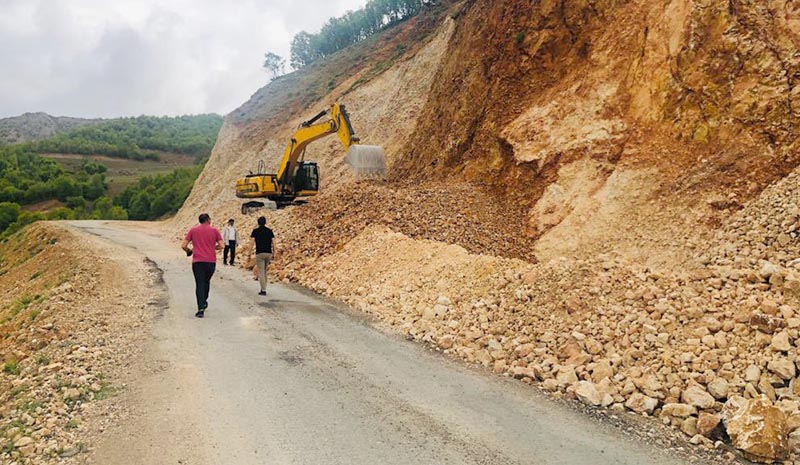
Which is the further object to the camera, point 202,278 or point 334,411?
point 202,278

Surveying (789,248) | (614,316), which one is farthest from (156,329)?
(789,248)

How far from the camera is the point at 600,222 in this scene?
12336 millimetres

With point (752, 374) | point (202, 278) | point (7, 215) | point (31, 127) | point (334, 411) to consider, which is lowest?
point (7, 215)

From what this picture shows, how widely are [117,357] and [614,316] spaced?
648 cm

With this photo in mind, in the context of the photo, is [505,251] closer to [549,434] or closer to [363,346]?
[363,346]

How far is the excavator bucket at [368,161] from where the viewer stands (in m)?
20.9

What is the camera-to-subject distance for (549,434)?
16.1 feet

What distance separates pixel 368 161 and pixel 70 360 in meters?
15.6

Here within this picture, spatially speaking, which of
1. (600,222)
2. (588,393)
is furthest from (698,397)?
(600,222)

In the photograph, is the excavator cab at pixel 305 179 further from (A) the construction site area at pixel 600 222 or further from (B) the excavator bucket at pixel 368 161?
(B) the excavator bucket at pixel 368 161

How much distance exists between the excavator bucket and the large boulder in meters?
17.3

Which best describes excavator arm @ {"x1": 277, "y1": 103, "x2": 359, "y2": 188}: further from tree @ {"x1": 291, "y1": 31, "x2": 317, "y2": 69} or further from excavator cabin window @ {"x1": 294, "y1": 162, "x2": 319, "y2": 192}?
tree @ {"x1": 291, "y1": 31, "x2": 317, "y2": 69}

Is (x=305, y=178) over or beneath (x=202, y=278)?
over

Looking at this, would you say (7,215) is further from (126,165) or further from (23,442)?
(23,442)
